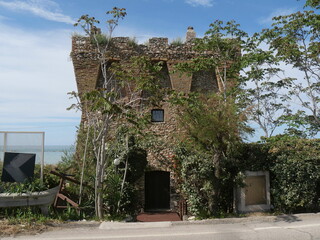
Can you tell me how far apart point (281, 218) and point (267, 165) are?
159 centimetres

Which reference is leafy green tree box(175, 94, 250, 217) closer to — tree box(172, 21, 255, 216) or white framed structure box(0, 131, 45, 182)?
tree box(172, 21, 255, 216)

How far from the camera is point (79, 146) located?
445 inches

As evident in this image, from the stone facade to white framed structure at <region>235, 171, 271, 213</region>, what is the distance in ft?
15.0

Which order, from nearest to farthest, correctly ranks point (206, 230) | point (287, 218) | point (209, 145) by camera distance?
1. point (206, 230)
2. point (287, 218)
3. point (209, 145)

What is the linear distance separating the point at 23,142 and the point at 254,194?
733 cm

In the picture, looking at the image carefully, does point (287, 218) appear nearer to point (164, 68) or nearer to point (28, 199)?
point (28, 199)

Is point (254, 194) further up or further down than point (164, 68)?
further down

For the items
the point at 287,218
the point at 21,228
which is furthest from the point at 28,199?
the point at 287,218

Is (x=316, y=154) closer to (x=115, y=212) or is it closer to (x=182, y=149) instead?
(x=182, y=149)

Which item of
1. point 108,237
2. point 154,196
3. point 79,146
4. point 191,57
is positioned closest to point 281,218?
point 108,237

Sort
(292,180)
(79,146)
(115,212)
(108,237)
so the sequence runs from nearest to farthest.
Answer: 1. (108,237)
2. (292,180)
3. (115,212)
4. (79,146)

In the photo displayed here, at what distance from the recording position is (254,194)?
879 centimetres

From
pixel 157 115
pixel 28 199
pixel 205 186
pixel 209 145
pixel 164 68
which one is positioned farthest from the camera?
pixel 164 68

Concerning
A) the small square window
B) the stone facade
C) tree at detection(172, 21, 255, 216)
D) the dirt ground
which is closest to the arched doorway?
the stone facade
